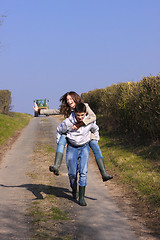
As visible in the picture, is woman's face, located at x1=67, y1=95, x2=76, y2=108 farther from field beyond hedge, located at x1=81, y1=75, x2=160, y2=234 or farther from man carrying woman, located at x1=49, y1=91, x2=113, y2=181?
field beyond hedge, located at x1=81, y1=75, x2=160, y2=234

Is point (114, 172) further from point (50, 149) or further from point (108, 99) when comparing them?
point (108, 99)

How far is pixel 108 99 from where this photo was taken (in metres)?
19.4

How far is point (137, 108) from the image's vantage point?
45.9 feet

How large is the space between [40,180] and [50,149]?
605cm

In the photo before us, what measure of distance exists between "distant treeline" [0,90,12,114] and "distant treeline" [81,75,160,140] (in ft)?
65.6

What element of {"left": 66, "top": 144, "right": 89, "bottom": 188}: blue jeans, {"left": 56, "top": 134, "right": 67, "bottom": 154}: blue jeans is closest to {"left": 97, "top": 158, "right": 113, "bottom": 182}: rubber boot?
{"left": 66, "top": 144, "right": 89, "bottom": 188}: blue jeans

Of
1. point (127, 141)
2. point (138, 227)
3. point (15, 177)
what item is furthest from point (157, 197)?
point (127, 141)

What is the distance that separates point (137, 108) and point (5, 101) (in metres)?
26.2

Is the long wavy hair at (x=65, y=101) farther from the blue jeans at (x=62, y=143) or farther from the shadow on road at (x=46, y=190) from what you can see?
the shadow on road at (x=46, y=190)

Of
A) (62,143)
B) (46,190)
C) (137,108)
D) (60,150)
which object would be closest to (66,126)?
(62,143)

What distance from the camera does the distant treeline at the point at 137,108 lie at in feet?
42.1

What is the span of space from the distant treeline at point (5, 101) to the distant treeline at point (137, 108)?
65.6ft

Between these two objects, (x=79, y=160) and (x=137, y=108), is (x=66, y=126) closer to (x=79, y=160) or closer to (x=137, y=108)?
(x=79, y=160)

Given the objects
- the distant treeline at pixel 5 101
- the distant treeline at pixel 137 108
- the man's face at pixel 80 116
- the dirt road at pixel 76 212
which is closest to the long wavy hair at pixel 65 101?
the man's face at pixel 80 116
